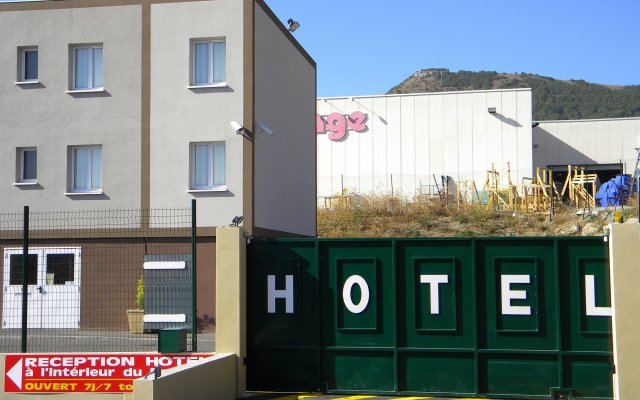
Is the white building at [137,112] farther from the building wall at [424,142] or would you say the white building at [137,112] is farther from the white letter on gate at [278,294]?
the building wall at [424,142]

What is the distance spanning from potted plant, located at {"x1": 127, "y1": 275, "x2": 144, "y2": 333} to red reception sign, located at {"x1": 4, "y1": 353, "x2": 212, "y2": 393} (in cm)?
488

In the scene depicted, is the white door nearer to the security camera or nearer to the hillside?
the security camera

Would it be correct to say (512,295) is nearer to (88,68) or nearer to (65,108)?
(65,108)

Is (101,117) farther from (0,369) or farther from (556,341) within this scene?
(556,341)

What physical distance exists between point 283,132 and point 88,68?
20.6ft

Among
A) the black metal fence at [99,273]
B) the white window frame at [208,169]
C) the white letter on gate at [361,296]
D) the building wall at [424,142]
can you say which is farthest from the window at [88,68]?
the building wall at [424,142]

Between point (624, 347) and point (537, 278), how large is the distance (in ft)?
4.93

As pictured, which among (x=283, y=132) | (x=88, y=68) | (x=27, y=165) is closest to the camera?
(x=88, y=68)

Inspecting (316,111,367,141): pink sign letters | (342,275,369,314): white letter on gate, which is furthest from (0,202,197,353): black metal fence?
(316,111,367,141): pink sign letters

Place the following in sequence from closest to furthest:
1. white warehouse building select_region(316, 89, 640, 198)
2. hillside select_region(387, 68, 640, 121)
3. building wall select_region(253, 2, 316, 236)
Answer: building wall select_region(253, 2, 316, 236)
white warehouse building select_region(316, 89, 640, 198)
hillside select_region(387, 68, 640, 121)

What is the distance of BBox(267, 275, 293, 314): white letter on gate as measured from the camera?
→ 42.1 ft

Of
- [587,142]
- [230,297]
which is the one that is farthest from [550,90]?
[230,297]

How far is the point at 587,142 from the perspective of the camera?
Result: 160ft

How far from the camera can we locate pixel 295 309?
12.8 metres
